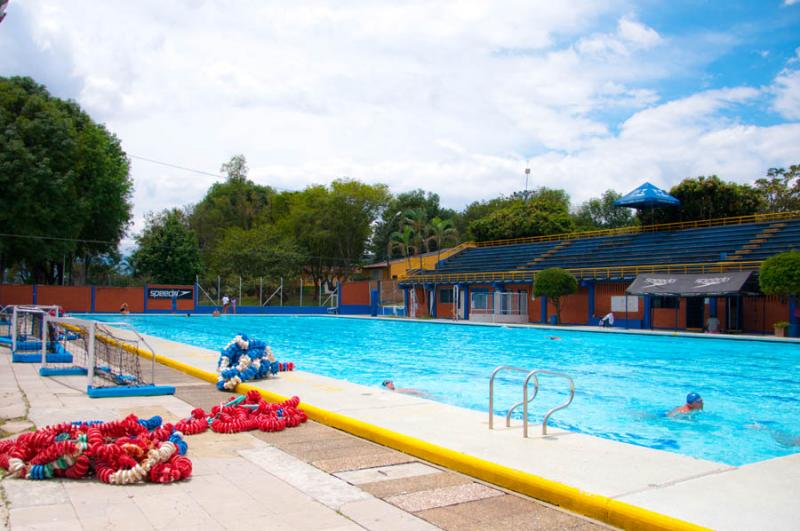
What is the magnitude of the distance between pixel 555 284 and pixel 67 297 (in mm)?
33573

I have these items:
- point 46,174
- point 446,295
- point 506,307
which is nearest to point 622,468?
point 506,307

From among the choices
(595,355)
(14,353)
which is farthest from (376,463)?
(595,355)

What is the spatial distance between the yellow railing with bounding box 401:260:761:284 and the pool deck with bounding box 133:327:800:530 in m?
27.9

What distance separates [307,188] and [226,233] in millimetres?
9794

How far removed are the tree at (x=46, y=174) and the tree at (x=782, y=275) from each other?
3911 cm

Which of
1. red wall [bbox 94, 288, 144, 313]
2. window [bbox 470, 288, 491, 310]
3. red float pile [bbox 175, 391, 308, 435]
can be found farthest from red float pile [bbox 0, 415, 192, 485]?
red wall [bbox 94, 288, 144, 313]

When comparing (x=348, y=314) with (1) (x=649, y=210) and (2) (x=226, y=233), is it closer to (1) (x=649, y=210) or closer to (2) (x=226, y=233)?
(2) (x=226, y=233)

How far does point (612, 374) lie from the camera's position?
55.7 feet

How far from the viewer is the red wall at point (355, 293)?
5478cm

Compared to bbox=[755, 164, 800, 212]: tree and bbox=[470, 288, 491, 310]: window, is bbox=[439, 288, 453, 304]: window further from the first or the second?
bbox=[755, 164, 800, 212]: tree

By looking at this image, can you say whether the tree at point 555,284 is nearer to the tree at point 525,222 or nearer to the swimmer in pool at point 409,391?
the tree at point 525,222

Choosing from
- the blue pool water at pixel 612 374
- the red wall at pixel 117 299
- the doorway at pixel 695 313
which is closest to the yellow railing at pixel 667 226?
the doorway at pixel 695 313

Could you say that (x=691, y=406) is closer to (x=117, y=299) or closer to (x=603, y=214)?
(x=117, y=299)

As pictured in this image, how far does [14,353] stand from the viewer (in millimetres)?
14492
